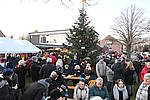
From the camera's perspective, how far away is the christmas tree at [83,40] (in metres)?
9.99

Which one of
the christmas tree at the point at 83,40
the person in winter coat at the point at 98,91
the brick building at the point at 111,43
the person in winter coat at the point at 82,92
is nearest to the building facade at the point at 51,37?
the brick building at the point at 111,43

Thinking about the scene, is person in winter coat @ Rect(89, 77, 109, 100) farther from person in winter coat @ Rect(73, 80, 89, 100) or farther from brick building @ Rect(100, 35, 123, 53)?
brick building @ Rect(100, 35, 123, 53)

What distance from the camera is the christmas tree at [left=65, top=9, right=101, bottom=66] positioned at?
32.8ft

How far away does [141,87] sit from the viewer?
11.9 feet

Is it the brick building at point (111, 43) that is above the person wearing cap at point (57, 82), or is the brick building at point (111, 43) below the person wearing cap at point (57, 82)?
above

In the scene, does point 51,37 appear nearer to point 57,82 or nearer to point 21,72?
point 21,72

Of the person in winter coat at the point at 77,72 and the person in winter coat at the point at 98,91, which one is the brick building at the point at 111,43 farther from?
the person in winter coat at the point at 98,91

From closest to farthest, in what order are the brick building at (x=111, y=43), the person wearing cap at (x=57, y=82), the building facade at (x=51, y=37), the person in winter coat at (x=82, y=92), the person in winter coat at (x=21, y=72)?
1. the person wearing cap at (x=57, y=82)
2. the person in winter coat at (x=82, y=92)
3. the person in winter coat at (x=21, y=72)
4. the brick building at (x=111, y=43)
5. the building facade at (x=51, y=37)

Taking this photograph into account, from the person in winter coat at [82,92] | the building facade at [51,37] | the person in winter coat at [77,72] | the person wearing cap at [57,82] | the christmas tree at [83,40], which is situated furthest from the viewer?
the building facade at [51,37]

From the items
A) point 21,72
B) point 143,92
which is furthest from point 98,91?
point 21,72

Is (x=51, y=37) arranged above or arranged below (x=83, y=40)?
above

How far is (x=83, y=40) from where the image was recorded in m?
10.0

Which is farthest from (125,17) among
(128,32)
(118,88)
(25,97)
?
(25,97)

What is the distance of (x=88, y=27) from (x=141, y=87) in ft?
24.8
